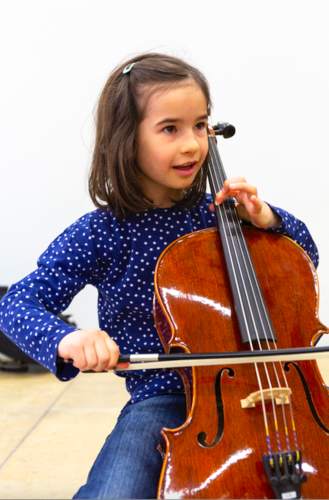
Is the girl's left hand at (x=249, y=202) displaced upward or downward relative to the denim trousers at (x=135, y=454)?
upward

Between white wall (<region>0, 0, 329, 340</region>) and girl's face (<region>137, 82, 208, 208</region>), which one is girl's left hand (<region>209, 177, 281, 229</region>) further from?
white wall (<region>0, 0, 329, 340</region>)

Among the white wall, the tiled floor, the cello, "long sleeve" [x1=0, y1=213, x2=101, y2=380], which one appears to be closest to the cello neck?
the cello

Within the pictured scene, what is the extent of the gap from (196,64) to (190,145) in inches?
39.3

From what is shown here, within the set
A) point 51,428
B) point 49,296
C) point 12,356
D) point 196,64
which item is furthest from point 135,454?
point 196,64

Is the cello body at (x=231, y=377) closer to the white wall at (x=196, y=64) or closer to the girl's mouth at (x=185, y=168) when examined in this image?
the girl's mouth at (x=185, y=168)

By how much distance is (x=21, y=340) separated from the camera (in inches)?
24.8

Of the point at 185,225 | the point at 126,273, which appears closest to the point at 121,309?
the point at 126,273

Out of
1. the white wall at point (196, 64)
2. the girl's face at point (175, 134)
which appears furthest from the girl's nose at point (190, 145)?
the white wall at point (196, 64)

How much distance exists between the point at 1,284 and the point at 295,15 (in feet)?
4.60

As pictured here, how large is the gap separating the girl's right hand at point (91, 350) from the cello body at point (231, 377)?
0.09 meters

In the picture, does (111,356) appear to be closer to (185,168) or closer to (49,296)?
(49,296)

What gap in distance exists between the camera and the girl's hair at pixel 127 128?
29.5 inches

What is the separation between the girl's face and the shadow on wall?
980 mm

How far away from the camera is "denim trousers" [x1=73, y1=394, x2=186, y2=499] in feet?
1.84
